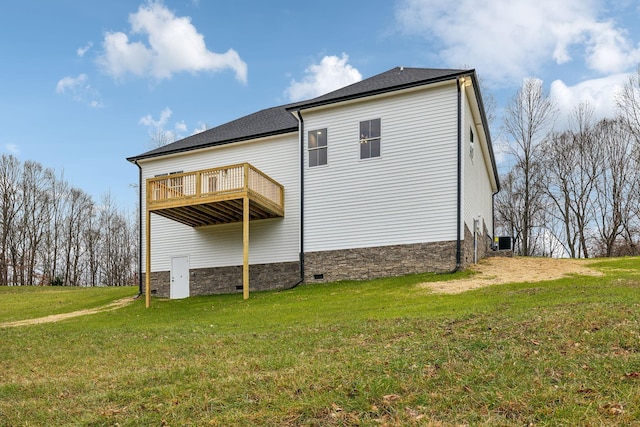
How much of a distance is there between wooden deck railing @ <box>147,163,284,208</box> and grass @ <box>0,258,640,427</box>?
221 inches

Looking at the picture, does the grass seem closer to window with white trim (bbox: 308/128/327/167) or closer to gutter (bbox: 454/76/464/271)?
gutter (bbox: 454/76/464/271)

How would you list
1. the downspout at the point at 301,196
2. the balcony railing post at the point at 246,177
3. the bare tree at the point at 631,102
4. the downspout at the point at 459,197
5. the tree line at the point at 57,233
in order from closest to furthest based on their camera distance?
the downspout at the point at 459,197 < the balcony railing post at the point at 246,177 < the downspout at the point at 301,196 < the bare tree at the point at 631,102 < the tree line at the point at 57,233

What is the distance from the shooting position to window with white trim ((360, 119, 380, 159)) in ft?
48.3

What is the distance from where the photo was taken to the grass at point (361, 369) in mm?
3584

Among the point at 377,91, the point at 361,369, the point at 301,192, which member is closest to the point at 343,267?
the point at 301,192

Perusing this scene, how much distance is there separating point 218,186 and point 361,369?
1230cm

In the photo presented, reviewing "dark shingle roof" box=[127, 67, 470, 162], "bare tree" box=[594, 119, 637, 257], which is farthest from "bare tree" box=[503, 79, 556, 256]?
"dark shingle roof" box=[127, 67, 470, 162]

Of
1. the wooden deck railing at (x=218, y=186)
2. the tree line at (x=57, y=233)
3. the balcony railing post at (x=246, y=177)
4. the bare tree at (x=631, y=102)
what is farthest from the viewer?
the tree line at (x=57, y=233)

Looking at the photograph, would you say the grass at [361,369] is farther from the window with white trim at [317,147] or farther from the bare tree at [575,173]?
the bare tree at [575,173]

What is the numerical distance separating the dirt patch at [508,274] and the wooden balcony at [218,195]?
6.18 m

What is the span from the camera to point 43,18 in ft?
53.9

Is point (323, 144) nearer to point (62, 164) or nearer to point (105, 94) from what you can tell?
point (105, 94)

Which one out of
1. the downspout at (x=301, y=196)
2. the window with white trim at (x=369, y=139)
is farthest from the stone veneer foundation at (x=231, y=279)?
the window with white trim at (x=369, y=139)

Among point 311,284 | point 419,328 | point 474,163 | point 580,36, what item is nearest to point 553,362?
point 419,328
